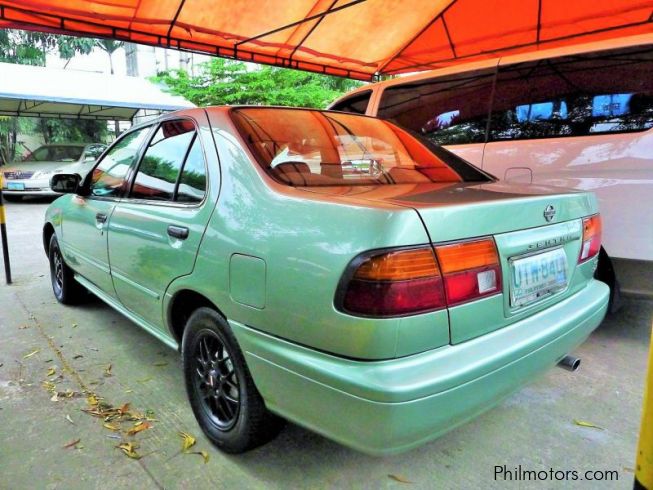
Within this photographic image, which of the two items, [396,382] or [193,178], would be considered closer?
[396,382]

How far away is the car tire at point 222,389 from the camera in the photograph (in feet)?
6.25

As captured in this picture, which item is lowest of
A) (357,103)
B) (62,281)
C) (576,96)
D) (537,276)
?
(62,281)

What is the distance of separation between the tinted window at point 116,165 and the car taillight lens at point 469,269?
2.15 meters

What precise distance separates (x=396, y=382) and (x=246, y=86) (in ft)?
49.7

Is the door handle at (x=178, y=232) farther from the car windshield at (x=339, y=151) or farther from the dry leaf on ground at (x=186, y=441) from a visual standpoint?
the dry leaf on ground at (x=186, y=441)

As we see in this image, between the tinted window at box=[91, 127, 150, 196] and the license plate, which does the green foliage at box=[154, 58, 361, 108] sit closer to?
the tinted window at box=[91, 127, 150, 196]

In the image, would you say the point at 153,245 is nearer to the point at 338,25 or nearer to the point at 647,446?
the point at 647,446

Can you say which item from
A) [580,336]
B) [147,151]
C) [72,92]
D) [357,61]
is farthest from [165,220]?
[72,92]

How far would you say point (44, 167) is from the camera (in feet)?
39.5

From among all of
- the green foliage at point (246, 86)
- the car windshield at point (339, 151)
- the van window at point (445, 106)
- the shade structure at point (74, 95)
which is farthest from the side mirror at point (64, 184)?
the green foliage at point (246, 86)

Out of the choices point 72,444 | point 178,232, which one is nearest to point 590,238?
point 178,232

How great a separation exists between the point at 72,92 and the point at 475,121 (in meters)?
13.1

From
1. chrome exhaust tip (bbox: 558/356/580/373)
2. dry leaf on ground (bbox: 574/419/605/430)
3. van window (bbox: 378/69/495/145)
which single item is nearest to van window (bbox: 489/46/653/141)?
van window (bbox: 378/69/495/145)

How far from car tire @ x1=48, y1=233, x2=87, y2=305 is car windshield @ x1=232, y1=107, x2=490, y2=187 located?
8.98 feet
